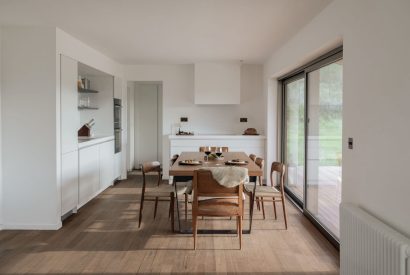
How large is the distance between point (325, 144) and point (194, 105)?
3996 millimetres

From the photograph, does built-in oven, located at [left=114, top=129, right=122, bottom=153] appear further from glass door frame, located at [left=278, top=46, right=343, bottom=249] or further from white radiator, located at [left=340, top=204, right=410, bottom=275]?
white radiator, located at [left=340, top=204, right=410, bottom=275]

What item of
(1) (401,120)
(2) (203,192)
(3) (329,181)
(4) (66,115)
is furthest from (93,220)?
(1) (401,120)

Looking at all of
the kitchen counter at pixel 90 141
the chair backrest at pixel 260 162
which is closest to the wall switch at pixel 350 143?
the chair backrest at pixel 260 162

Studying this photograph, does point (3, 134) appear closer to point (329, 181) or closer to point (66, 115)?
point (66, 115)

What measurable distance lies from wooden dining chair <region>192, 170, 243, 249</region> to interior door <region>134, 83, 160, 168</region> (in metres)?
5.58

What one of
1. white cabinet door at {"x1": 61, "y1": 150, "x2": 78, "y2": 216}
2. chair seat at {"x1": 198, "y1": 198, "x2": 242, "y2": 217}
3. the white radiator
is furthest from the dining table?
white cabinet door at {"x1": 61, "y1": 150, "x2": 78, "y2": 216}

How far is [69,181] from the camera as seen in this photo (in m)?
4.86

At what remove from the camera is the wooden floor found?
130 inches

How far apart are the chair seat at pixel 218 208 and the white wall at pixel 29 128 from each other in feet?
6.39

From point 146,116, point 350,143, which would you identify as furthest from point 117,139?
point 350,143

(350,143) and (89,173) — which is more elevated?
(350,143)

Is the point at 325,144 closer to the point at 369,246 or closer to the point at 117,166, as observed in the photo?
the point at 369,246

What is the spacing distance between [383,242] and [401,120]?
0.74 meters

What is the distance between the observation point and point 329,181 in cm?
419
